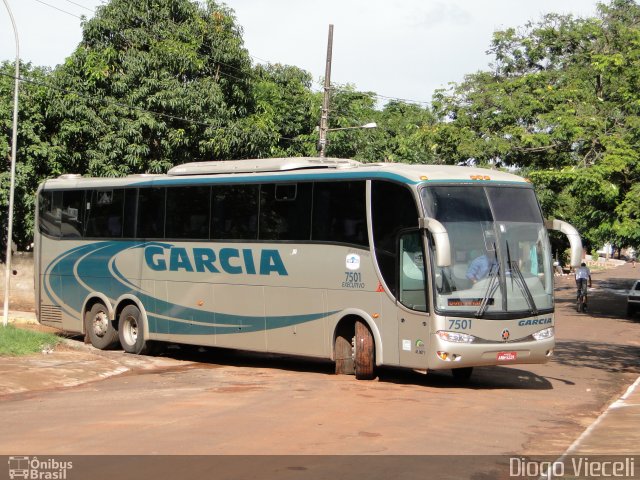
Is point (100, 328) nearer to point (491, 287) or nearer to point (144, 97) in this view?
point (144, 97)

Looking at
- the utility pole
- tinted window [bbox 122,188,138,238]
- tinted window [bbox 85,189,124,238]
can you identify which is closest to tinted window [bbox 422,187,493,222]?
tinted window [bbox 122,188,138,238]

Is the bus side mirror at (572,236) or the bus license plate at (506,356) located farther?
the bus side mirror at (572,236)

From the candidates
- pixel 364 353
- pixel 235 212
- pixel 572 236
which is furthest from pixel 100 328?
pixel 572 236

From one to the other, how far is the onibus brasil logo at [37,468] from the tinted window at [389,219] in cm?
782

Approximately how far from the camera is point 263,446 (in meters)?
9.30

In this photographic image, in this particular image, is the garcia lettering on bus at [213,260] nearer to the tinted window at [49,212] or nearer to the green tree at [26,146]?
the tinted window at [49,212]

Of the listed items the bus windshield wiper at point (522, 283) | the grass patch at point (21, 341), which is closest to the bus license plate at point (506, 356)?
the bus windshield wiper at point (522, 283)

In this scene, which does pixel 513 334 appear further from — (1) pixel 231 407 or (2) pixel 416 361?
(1) pixel 231 407

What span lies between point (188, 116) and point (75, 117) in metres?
3.45

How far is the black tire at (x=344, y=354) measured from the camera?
53.4 feet

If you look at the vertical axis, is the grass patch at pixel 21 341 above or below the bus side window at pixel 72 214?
below

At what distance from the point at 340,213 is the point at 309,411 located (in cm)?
512

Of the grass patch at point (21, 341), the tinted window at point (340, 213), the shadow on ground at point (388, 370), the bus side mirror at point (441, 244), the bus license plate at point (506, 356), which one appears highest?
the tinted window at point (340, 213)

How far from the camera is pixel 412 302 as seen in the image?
14.9 m
